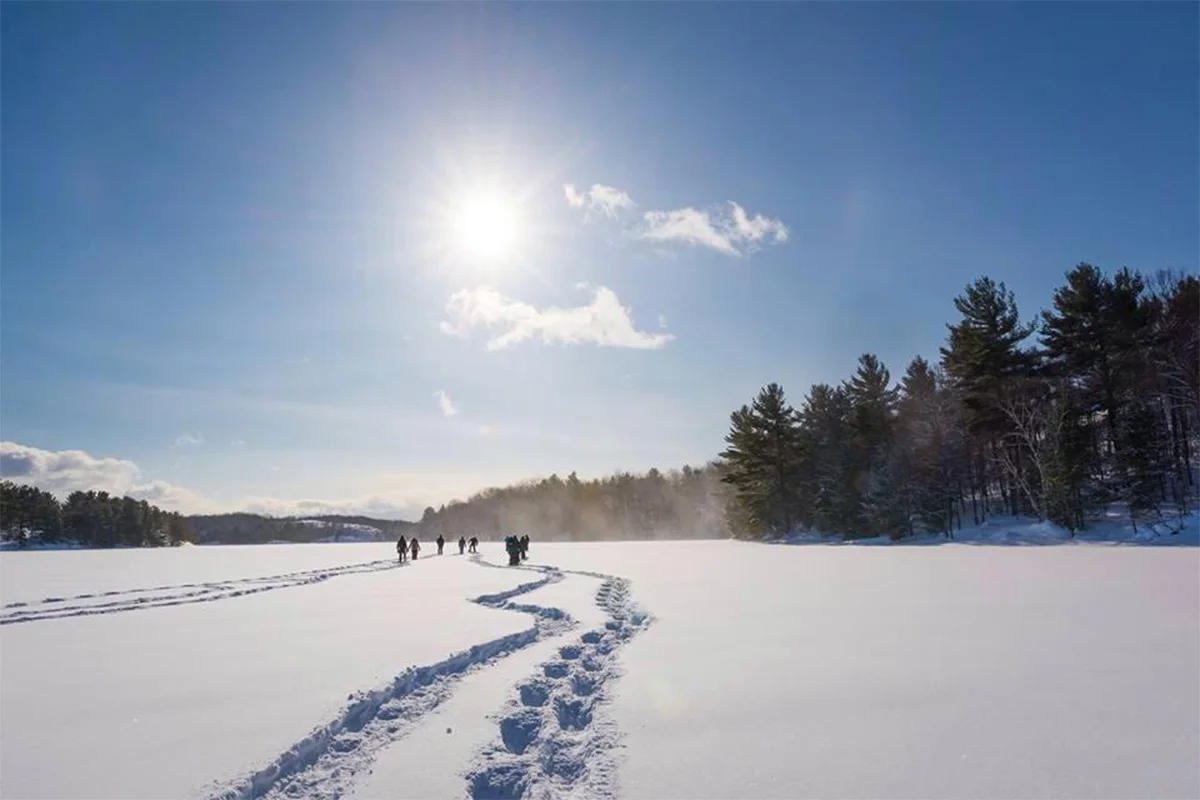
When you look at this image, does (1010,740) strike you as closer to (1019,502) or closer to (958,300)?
(958,300)

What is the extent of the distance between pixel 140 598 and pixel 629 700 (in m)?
15.8

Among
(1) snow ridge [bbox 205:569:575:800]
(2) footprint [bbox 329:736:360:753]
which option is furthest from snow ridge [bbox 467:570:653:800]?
(2) footprint [bbox 329:736:360:753]

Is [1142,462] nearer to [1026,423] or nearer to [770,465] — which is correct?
[1026,423]

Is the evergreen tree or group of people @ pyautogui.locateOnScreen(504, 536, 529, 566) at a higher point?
the evergreen tree

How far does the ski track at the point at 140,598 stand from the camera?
44.7ft

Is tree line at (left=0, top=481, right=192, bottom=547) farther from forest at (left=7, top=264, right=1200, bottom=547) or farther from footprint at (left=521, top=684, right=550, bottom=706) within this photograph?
footprint at (left=521, top=684, right=550, bottom=706)

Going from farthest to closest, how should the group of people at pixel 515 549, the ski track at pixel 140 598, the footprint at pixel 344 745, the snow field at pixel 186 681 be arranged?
1. the group of people at pixel 515 549
2. the ski track at pixel 140 598
3. the footprint at pixel 344 745
4. the snow field at pixel 186 681

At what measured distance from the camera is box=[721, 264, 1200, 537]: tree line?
31.7 meters

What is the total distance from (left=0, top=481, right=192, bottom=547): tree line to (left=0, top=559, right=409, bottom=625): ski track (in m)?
94.6

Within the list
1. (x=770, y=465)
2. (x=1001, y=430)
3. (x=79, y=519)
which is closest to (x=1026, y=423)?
(x=1001, y=430)

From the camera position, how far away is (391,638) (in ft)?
30.6

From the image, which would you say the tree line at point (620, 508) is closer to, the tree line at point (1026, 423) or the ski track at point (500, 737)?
the tree line at point (1026, 423)

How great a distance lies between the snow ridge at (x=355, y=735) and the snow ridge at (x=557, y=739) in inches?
35.5

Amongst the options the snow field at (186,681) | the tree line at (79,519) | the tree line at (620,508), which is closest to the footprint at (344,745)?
the snow field at (186,681)
